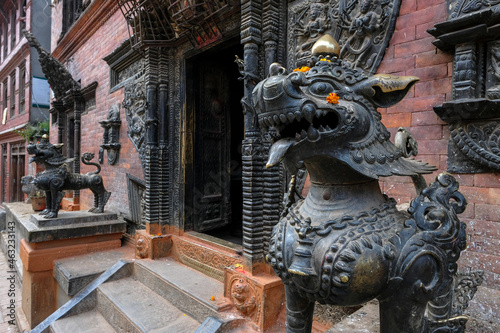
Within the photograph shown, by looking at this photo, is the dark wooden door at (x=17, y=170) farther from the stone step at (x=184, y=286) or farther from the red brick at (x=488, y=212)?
the red brick at (x=488, y=212)

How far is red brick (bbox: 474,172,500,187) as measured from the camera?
1.82 metres

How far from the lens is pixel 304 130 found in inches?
46.6

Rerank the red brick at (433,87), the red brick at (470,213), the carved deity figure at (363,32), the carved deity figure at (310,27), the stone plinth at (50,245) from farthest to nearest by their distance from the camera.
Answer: the stone plinth at (50,245) → the carved deity figure at (310,27) → the carved deity figure at (363,32) → the red brick at (433,87) → the red brick at (470,213)

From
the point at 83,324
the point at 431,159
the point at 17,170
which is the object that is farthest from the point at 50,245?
the point at 17,170

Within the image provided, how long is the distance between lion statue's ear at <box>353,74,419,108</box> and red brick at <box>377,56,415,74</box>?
3.74 ft

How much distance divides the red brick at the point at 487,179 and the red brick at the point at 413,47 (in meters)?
0.93

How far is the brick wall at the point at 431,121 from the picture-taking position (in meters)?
1.85

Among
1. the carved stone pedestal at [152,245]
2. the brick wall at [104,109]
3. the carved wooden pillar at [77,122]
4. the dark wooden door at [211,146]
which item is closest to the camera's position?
the carved stone pedestal at [152,245]

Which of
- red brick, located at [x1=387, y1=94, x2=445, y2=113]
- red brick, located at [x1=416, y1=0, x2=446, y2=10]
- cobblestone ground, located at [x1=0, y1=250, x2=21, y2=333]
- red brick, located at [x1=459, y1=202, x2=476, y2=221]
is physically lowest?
cobblestone ground, located at [x1=0, y1=250, x2=21, y2=333]

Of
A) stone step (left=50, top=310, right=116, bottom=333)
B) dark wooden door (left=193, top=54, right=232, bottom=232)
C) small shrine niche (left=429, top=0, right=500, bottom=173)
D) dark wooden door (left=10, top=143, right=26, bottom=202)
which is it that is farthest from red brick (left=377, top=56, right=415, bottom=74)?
dark wooden door (left=10, top=143, right=26, bottom=202)

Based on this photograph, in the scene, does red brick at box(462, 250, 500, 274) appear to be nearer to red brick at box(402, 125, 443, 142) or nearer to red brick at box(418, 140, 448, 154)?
red brick at box(418, 140, 448, 154)

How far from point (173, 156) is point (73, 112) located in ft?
19.2

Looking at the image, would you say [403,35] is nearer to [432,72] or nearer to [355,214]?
[432,72]

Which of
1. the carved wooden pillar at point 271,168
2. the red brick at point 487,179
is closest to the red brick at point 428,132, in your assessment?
the red brick at point 487,179
